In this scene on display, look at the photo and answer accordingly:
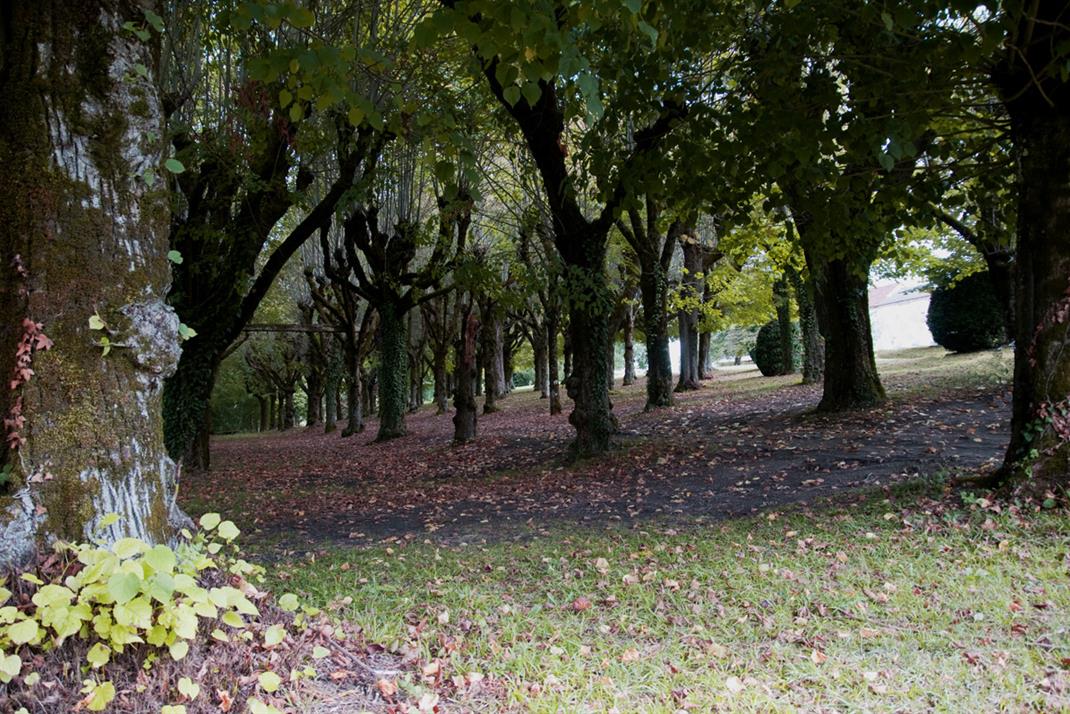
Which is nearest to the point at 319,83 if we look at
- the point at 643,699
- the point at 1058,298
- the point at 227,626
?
the point at 227,626

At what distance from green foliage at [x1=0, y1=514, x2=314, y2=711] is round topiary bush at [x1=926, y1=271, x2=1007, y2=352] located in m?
20.3

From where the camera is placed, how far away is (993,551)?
421 centimetres

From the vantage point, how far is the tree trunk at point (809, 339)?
55.2ft

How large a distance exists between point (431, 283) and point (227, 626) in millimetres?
14251

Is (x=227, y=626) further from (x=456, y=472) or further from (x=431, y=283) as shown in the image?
(x=431, y=283)

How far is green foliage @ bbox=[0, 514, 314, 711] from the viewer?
222 centimetres

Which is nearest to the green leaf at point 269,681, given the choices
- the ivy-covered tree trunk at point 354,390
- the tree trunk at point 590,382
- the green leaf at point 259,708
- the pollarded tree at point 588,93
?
the green leaf at point 259,708

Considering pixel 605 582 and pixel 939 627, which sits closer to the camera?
pixel 939 627

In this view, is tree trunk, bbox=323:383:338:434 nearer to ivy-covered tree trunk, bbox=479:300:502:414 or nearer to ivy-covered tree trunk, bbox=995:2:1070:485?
ivy-covered tree trunk, bbox=479:300:502:414

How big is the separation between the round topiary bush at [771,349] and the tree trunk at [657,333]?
8658 mm

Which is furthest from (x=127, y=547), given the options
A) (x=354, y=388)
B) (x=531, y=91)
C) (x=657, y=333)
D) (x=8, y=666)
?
(x=354, y=388)

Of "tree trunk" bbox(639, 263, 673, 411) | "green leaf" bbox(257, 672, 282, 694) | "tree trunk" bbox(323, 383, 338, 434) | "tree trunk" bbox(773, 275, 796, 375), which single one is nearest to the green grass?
"green leaf" bbox(257, 672, 282, 694)

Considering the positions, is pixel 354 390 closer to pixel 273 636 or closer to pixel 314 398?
pixel 314 398

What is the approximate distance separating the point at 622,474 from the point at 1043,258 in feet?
15.9
